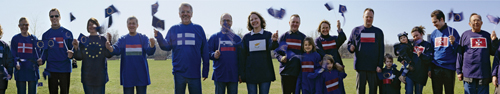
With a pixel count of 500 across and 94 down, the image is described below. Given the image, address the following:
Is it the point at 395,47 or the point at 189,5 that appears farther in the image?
the point at 395,47

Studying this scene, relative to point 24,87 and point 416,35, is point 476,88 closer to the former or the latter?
point 416,35

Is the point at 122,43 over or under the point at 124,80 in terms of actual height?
over

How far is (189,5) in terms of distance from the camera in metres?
4.77

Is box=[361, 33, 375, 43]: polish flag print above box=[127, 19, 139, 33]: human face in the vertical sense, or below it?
below

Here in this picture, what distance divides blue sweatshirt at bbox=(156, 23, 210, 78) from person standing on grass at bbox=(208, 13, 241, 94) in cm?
31

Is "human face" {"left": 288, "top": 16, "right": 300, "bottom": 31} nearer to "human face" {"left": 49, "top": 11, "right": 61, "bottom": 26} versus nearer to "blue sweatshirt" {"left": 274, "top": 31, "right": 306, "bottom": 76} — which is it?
"blue sweatshirt" {"left": 274, "top": 31, "right": 306, "bottom": 76}

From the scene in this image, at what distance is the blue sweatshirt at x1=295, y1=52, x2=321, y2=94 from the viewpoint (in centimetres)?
489

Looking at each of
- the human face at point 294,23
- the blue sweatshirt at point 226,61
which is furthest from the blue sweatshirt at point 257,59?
the human face at point 294,23

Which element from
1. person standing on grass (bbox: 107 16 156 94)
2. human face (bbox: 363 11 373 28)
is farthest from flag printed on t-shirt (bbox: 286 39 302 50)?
person standing on grass (bbox: 107 16 156 94)

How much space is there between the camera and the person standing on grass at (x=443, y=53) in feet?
17.9

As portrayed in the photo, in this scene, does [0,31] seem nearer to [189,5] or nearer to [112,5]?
[112,5]

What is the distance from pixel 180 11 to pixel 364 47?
2.94 metres

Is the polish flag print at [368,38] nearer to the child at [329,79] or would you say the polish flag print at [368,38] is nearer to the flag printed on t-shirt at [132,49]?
the child at [329,79]

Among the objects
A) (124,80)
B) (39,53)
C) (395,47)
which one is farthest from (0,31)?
(395,47)
